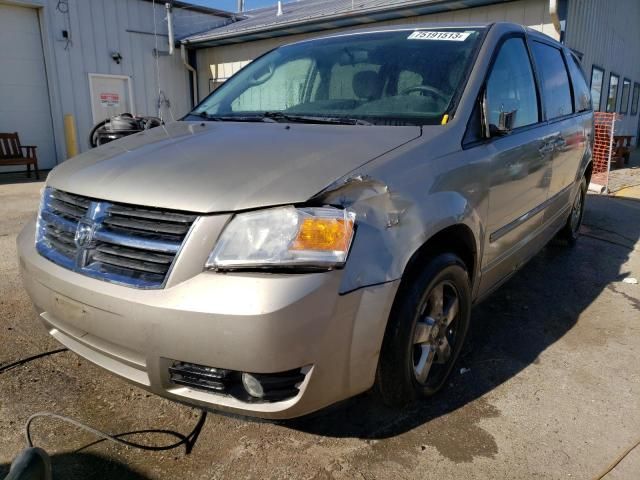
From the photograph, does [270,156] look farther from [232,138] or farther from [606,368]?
[606,368]

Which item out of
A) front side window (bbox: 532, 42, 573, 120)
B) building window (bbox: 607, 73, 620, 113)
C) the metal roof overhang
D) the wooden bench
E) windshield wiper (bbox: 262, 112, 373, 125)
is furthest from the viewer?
building window (bbox: 607, 73, 620, 113)

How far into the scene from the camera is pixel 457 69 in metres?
2.58

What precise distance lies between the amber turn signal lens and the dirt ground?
2.12 feet

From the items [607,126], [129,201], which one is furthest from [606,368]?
[607,126]

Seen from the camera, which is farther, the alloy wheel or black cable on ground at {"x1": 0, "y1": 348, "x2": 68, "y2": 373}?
black cable on ground at {"x1": 0, "y1": 348, "x2": 68, "y2": 373}

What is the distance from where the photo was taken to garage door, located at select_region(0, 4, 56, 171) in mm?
10797

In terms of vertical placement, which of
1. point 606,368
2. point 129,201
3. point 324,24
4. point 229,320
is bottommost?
point 606,368

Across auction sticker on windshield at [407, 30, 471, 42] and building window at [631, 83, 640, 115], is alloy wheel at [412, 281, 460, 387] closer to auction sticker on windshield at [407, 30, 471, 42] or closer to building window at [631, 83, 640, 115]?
auction sticker on windshield at [407, 30, 471, 42]

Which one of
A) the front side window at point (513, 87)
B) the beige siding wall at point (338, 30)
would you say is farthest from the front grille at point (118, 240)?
the beige siding wall at point (338, 30)

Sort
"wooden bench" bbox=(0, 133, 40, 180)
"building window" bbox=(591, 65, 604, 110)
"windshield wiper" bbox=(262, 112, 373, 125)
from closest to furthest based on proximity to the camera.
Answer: "windshield wiper" bbox=(262, 112, 373, 125)
"wooden bench" bbox=(0, 133, 40, 180)
"building window" bbox=(591, 65, 604, 110)

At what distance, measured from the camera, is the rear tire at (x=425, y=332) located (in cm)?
200

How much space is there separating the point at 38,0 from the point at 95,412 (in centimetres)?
1175

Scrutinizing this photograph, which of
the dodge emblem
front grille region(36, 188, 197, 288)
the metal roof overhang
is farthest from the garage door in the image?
the dodge emblem

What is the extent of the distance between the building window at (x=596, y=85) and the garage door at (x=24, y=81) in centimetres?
1291
